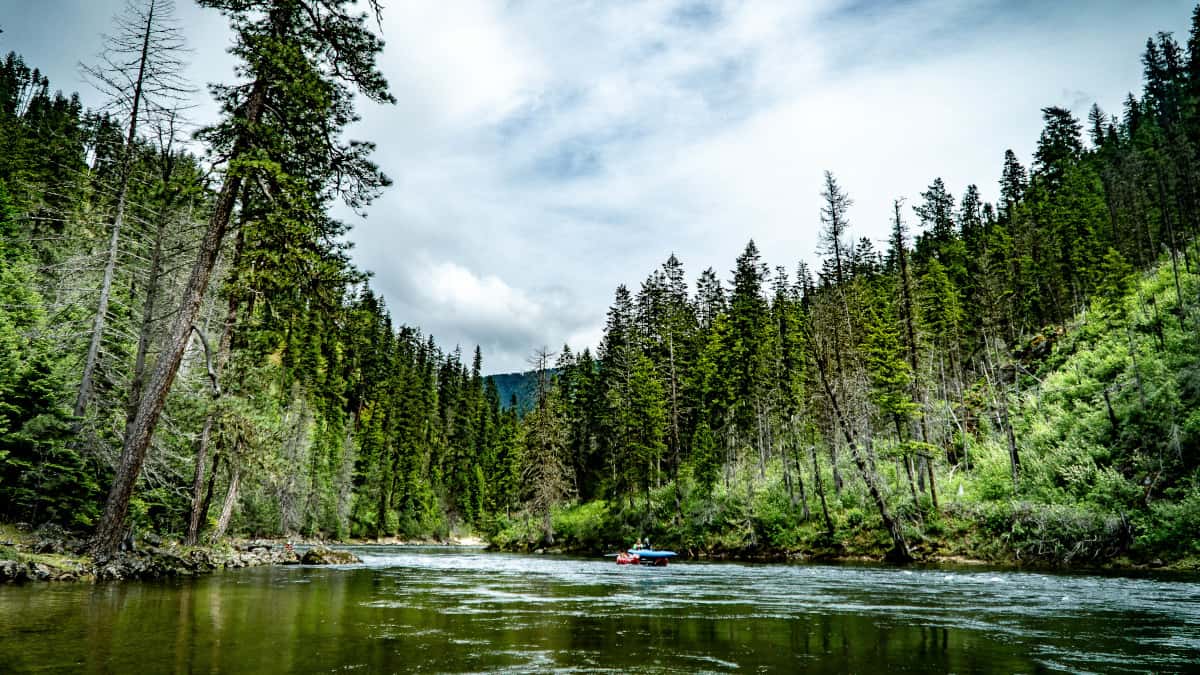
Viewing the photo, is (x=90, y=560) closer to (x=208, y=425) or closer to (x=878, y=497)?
(x=208, y=425)

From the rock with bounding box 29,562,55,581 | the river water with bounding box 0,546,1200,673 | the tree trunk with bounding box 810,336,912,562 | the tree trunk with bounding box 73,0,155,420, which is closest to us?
the river water with bounding box 0,546,1200,673

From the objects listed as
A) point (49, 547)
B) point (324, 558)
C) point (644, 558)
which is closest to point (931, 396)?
point (644, 558)

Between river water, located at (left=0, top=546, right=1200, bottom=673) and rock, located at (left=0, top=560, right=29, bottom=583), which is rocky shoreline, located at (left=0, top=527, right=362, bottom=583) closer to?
rock, located at (left=0, top=560, right=29, bottom=583)

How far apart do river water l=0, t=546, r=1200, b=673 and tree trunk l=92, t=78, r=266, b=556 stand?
5.39 ft

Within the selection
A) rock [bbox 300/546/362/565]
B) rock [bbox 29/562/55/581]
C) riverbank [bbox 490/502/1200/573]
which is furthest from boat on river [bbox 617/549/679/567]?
rock [bbox 29/562/55/581]

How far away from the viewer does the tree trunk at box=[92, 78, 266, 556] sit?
45.3ft

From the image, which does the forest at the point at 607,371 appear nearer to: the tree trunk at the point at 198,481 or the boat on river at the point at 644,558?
the tree trunk at the point at 198,481

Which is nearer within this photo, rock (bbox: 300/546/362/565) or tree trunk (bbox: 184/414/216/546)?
tree trunk (bbox: 184/414/216/546)

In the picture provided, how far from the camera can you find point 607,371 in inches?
2363

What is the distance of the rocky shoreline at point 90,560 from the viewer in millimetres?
13008

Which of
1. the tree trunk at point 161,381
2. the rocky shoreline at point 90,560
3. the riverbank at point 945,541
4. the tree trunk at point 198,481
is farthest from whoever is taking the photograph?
the riverbank at point 945,541

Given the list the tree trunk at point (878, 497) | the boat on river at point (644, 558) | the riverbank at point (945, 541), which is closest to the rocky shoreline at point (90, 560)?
the boat on river at point (644, 558)

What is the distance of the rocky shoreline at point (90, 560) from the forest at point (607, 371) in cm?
81

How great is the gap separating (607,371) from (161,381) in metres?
47.4
